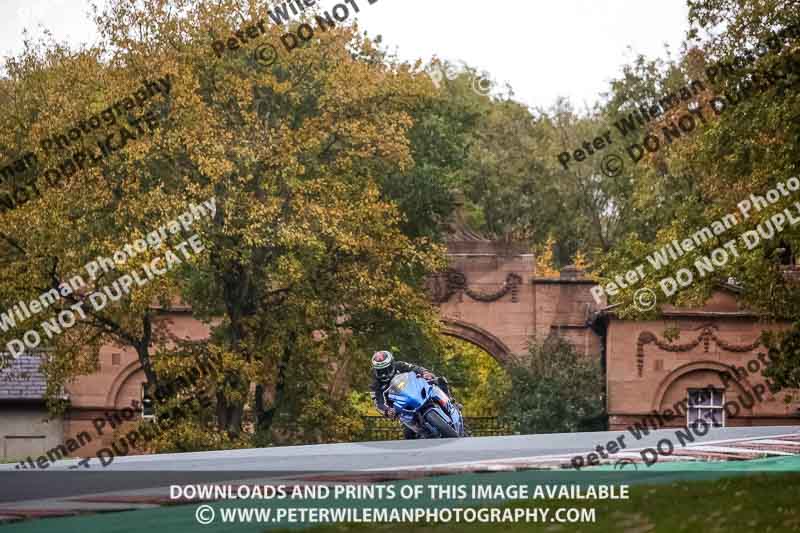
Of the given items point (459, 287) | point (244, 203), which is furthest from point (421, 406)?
point (459, 287)

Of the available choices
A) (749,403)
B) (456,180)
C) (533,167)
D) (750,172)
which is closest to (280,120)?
(456,180)

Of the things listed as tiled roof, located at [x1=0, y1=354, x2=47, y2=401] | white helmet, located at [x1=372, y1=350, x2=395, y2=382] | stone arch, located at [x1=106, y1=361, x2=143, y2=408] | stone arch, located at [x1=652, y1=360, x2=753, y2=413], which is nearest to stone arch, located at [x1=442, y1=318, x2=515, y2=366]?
stone arch, located at [x1=652, y1=360, x2=753, y2=413]

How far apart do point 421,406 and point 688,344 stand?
22.8 metres

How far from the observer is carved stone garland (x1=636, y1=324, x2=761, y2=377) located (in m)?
41.1

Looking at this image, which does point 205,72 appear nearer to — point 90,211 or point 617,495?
point 90,211

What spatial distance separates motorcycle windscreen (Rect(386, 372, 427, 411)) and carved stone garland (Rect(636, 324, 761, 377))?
73.7 ft

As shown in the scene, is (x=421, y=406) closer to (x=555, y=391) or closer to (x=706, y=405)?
(x=555, y=391)

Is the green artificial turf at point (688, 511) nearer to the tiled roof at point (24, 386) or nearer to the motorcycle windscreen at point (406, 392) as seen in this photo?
the motorcycle windscreen at point (406, 392)

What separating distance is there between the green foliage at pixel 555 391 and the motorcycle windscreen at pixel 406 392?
63.7 ft

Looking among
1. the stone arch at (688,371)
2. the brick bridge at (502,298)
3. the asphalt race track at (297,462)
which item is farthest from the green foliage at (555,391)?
the asphalt race track at (297,462)

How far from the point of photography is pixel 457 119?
46.6m

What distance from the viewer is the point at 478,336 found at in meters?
43.8

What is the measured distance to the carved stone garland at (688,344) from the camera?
41.1 meters

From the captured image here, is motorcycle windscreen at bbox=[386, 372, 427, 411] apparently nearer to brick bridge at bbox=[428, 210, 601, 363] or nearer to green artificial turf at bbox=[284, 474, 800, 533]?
green artificial turf at bbox=[284, 474, 800, 533]
